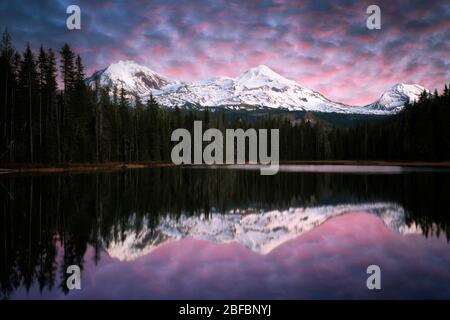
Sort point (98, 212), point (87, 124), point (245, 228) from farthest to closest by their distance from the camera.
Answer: point (87, 124) → point (98, 212) → point (245, 228)

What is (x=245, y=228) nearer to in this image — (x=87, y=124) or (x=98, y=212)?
(x=98, y=212)

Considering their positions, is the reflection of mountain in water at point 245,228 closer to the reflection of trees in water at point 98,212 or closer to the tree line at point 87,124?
the reflection of trees in water at point 98,212

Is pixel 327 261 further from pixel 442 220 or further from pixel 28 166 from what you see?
pixel 28 166

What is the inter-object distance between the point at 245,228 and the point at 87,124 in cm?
6008

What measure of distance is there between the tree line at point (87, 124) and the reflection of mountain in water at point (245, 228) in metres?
41.3

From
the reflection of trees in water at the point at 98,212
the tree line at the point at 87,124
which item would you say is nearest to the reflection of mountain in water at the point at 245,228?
the reflection of trees in water at the point at 98,212

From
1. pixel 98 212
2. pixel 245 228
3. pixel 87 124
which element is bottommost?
pixel 245 228

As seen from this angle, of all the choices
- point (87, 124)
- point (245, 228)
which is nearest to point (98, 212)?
point (245, 228)

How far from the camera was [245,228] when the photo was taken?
55.9 ft

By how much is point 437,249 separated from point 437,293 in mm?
4754

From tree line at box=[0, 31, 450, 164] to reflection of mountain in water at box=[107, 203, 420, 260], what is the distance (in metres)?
41.3

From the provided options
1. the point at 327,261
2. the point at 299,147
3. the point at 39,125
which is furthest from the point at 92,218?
the point at 299,147

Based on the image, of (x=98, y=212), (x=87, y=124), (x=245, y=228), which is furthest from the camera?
(x=87, y=124)

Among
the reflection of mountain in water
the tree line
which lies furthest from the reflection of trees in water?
the tree line
